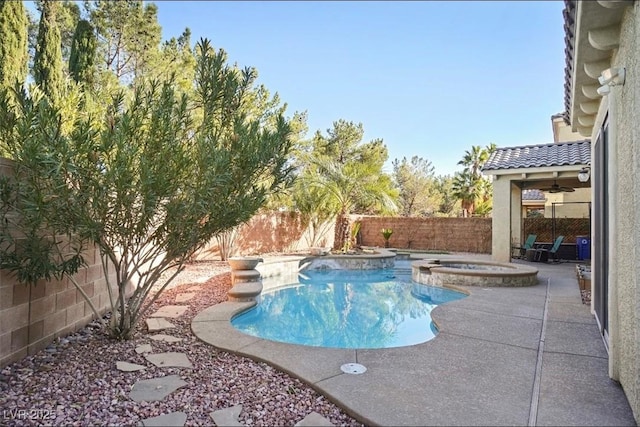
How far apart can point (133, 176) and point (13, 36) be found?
1412cm

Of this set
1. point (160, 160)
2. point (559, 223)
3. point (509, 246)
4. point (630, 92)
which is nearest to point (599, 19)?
point (630, 92)

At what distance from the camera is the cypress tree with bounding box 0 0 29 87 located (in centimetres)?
1340

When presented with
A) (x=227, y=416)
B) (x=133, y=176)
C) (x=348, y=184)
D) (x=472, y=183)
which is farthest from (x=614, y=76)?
(x=472, y=183)

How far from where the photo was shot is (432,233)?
23141 mm

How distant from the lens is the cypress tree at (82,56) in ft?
51.8

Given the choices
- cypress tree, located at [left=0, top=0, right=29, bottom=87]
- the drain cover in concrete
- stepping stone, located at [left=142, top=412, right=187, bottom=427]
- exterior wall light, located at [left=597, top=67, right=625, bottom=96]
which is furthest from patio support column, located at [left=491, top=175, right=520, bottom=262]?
cypress tree, located at [left=0, top=0, right=29, bottom=87]

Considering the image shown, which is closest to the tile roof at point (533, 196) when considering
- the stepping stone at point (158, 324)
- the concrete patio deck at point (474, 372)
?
the concrete patio deck at point (474, 372)

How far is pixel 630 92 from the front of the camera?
3672 mm

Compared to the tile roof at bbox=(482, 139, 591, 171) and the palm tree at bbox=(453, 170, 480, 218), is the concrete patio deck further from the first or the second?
the palm tree at bbox=(453, 170, 480, 218)

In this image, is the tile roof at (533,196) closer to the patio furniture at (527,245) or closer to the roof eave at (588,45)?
the patio furniture at (527,245)

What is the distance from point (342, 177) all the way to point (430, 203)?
79.6 ft

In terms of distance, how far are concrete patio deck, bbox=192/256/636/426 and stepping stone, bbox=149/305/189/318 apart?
0.62 meters

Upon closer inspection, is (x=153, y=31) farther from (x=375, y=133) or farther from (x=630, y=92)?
(x=375, y=133)

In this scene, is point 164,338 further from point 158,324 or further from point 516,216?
point 516,216
